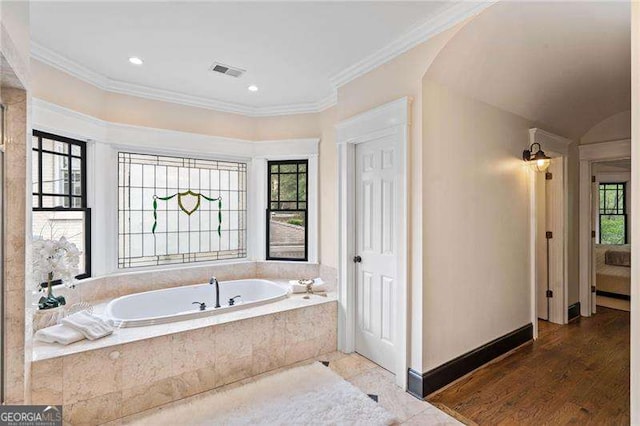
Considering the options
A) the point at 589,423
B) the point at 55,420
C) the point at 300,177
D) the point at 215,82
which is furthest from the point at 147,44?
the point at 589,423

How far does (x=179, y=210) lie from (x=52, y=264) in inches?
58.6

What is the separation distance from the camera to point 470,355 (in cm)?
269

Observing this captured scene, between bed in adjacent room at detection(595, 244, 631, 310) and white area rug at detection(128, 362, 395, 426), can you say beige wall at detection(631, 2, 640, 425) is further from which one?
bed in adjacent room at detection(595, 244, 631, 310)

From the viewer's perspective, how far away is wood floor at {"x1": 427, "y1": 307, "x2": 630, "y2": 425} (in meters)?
2.16

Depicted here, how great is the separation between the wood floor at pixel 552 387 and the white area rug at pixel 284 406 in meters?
0.59

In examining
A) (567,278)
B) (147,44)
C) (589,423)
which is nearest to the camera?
(589,423)

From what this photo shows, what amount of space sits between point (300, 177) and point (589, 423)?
3414mm

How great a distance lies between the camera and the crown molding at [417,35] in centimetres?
203

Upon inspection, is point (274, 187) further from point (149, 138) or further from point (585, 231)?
point (585, 231)

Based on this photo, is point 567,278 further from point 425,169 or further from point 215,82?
point 215,82

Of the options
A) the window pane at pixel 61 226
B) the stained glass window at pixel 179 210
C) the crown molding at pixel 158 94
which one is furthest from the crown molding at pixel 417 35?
the window pane at pixel 61 226

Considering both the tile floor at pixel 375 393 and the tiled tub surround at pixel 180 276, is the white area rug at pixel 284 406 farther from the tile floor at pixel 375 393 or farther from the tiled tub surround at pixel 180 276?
the tiled tub surround at pixel 180 276

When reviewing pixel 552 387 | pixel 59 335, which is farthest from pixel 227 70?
pixel 552 387

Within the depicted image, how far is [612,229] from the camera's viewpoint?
7.21 metres
